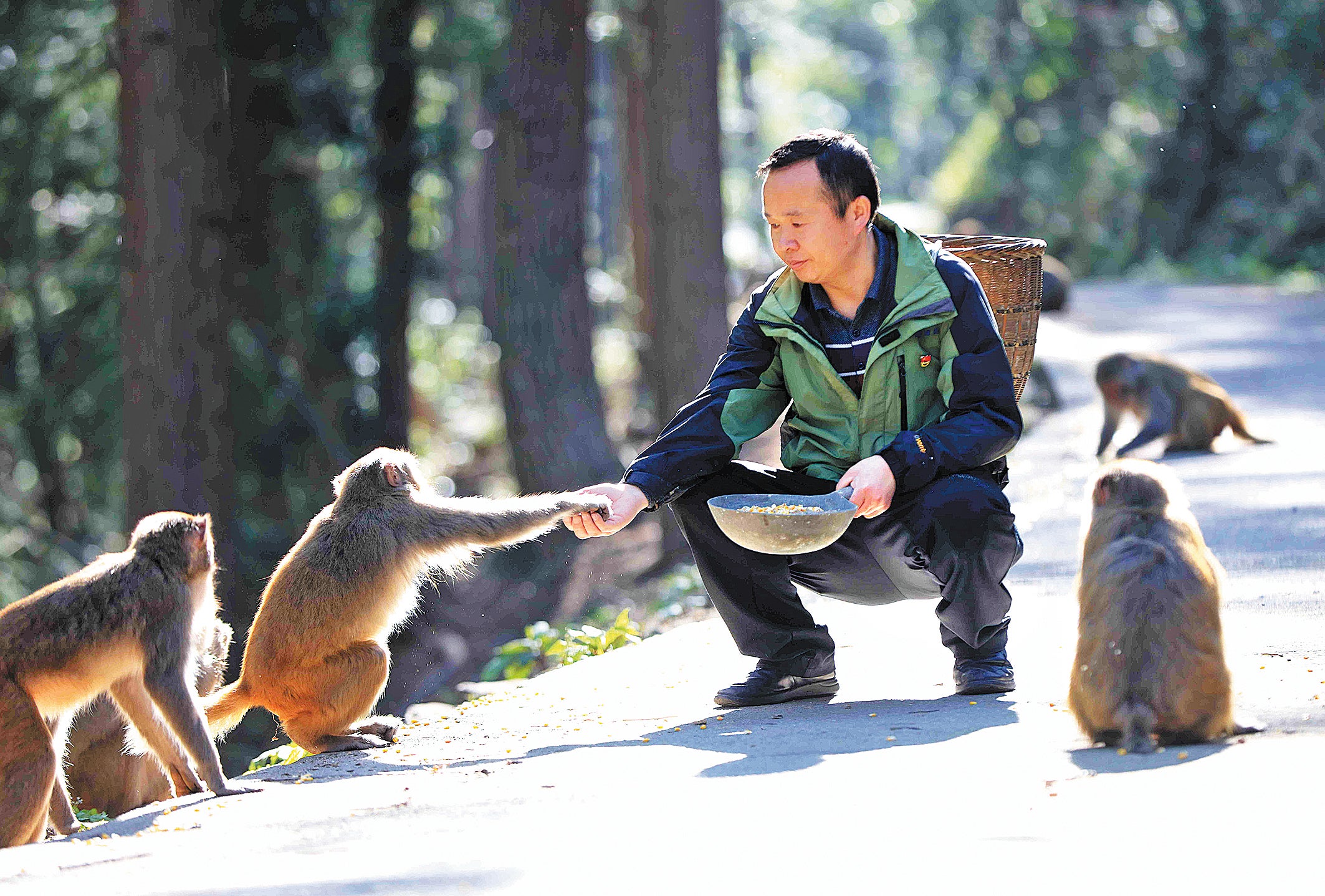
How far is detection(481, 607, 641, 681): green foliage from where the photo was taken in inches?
261

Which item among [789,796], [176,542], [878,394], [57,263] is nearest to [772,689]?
[878,394]

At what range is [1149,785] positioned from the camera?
123 inches

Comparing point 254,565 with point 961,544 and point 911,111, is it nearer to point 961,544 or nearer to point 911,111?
point 961,544

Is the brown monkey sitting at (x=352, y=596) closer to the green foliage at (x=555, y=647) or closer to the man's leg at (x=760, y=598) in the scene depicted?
the man's leg at (x=760, y=598)

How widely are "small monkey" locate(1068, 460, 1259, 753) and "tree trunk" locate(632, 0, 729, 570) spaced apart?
23.4 feet

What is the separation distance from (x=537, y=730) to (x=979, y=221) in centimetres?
2858

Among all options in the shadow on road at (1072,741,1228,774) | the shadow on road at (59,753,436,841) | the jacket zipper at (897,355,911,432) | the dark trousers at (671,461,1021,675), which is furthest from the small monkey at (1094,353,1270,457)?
the shadow on road at (59,753,436,841)

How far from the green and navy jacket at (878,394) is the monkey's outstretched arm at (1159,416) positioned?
524 cm

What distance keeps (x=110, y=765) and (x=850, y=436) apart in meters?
2.83

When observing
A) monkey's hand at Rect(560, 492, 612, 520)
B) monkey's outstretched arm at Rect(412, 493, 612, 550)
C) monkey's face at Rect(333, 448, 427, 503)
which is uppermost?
monkey's face at Rect(333, 448, 427, 503)

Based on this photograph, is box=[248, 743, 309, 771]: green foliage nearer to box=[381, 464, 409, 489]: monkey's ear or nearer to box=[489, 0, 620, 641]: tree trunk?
box=[381, 464, 409, 489]: monkey's ear

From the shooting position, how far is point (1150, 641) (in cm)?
332

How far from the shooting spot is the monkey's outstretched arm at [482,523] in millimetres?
4785

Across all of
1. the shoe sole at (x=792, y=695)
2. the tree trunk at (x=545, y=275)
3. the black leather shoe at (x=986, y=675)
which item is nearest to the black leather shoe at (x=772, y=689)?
the shoe sole at (x=792, y=695)
